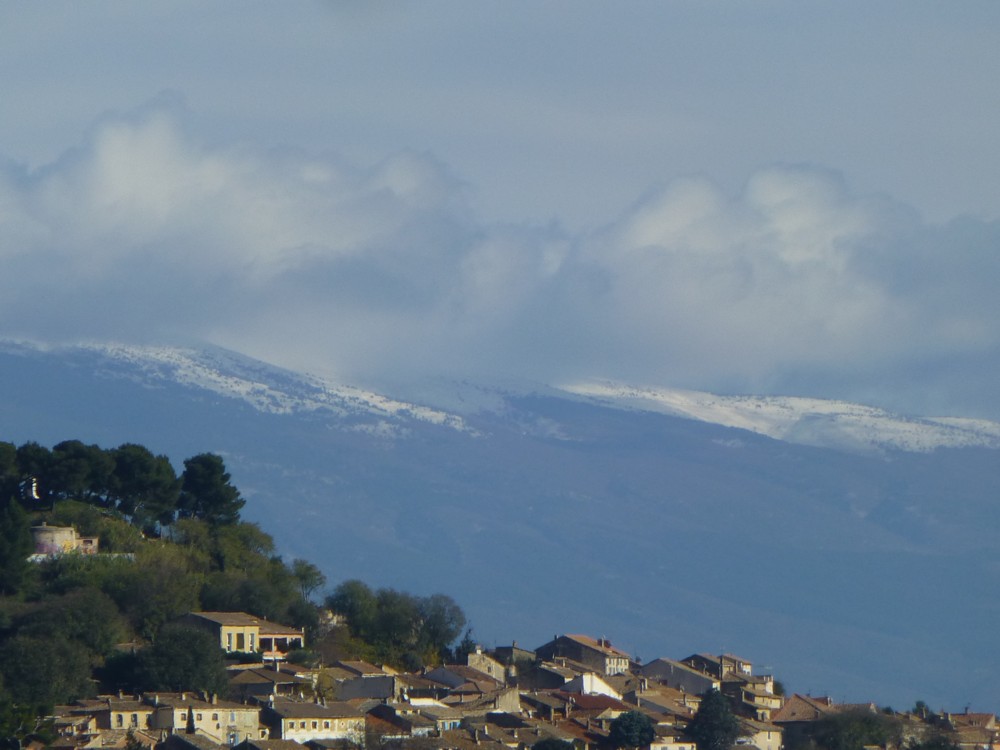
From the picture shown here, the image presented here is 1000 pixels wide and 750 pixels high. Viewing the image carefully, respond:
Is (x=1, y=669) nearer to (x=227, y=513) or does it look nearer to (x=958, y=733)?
(x=227, y=513)

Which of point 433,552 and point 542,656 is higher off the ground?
point 433,552

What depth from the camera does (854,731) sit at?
71.6 m

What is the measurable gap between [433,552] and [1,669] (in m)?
131

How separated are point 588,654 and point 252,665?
19551mm

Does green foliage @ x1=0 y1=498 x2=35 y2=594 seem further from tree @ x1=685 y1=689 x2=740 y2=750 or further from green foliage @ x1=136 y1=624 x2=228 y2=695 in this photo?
tree @ x1=685 y1=689 x2=740 y2=750

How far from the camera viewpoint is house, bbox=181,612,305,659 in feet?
232

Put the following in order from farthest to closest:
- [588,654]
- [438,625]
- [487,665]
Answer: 1. [588,654]
2. [438,625]
3. [487,665]

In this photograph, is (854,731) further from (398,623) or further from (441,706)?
(398,623)

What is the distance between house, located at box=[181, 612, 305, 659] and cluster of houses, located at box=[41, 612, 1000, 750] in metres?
0.06

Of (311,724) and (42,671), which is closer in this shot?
(311,724)

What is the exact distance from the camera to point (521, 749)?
2477 inches

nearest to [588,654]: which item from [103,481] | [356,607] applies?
[356,607]

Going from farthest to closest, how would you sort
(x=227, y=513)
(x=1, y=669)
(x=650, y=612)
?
1. (x=650, y=612)
2. (x=227, y=513)
3. (x=1, y=669)

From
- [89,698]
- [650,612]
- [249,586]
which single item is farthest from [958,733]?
[650,612]
